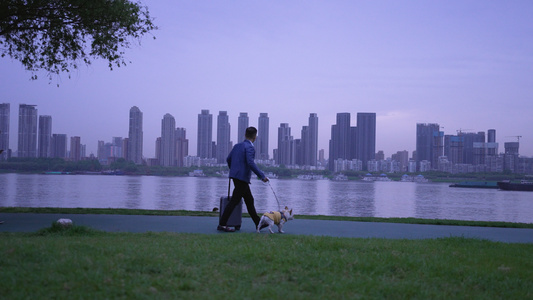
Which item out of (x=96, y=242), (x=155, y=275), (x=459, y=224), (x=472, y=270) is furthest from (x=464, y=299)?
(x=459, y=224)

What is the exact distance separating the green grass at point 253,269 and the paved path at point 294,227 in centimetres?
180

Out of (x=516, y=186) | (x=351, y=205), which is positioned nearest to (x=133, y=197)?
(x=351, y=205)

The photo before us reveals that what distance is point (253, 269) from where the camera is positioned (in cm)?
455

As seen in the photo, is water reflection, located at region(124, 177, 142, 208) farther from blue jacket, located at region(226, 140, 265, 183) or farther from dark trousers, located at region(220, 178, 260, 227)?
blue jacket, located at region(226, 140, 265, 183)

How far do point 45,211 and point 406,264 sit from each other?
8.58 m

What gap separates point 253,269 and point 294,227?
4291mm

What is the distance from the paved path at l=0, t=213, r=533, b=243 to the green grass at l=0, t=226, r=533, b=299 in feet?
5.91

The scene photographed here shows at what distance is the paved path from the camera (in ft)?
26.3

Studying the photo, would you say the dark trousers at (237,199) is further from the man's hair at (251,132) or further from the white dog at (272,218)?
the man's hair at (251,132)

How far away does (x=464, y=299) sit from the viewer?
394 centimetres

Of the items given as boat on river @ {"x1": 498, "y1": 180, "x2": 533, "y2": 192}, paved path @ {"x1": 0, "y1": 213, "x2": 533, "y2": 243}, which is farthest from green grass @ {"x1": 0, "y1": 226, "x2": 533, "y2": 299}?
boat on river @ {"x1": 498, "y1": 180, "x2": 533, "y2": 192}

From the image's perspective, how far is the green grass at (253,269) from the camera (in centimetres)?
384

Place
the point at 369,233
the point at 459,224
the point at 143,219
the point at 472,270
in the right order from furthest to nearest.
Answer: the point at 459,224 → the point at 143,219 → the point at 369,233 → the point at 472,270

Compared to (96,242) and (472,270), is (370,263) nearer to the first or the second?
(472,270)
